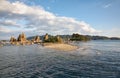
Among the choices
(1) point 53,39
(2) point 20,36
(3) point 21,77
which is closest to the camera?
(3) point 21,77

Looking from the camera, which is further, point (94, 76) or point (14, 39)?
point (14, 39)

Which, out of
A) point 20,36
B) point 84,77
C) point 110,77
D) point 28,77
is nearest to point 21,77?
point 28,77

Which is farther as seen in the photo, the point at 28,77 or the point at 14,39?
the point at 14,39

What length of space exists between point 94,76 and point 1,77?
530 inches

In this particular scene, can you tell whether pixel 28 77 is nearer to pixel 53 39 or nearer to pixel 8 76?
pixel 8 76

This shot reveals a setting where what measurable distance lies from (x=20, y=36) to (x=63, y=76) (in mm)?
176248

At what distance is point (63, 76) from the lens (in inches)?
1008

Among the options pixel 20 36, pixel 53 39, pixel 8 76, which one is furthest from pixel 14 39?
pixel 8 76

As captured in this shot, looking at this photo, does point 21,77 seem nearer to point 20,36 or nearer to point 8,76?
point 8,76

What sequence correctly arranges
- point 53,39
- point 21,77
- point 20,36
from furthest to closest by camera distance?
point 20,36 < point 53,39 < point 21,77

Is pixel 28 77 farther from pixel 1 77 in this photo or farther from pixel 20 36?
pixel 20 36

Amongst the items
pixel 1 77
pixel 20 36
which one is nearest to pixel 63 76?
pixel 1 77

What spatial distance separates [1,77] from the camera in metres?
24.3

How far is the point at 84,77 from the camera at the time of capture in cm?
2473
